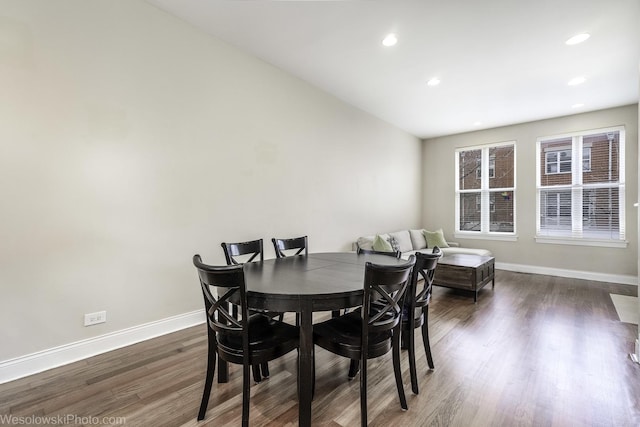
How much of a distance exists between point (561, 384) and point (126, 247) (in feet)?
11.7

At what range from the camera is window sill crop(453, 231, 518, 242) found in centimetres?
593

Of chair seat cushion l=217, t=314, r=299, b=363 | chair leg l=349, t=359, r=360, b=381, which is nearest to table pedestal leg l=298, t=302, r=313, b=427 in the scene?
chair seat cushion l=217, t=314, r=299, b=363

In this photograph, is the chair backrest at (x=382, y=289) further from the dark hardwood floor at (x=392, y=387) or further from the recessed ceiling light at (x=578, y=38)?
the recessed ceiling light at (x=578, y=38)

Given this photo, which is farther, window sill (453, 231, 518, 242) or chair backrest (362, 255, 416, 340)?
window sill (453, 231, 518, 242)

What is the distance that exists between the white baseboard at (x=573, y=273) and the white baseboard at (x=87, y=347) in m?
5.99

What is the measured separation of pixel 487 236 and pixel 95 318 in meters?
6.72

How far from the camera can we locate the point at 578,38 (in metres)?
2.96

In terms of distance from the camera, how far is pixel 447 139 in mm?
6805

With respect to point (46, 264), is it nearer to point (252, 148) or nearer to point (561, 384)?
point (252, 148)

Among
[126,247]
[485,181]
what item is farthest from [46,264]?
[485,181]

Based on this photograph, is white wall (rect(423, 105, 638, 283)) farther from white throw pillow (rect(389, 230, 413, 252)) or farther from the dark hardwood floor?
the dark hardwood floor

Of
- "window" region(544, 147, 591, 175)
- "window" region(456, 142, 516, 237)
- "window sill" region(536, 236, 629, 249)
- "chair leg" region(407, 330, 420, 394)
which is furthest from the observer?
"window" region(456, 142, 516, 237)

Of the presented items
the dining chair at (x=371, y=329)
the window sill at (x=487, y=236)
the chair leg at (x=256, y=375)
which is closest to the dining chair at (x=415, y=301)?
the dining chair at (x=371, y=329)

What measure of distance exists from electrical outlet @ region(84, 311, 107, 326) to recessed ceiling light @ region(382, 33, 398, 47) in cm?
372
